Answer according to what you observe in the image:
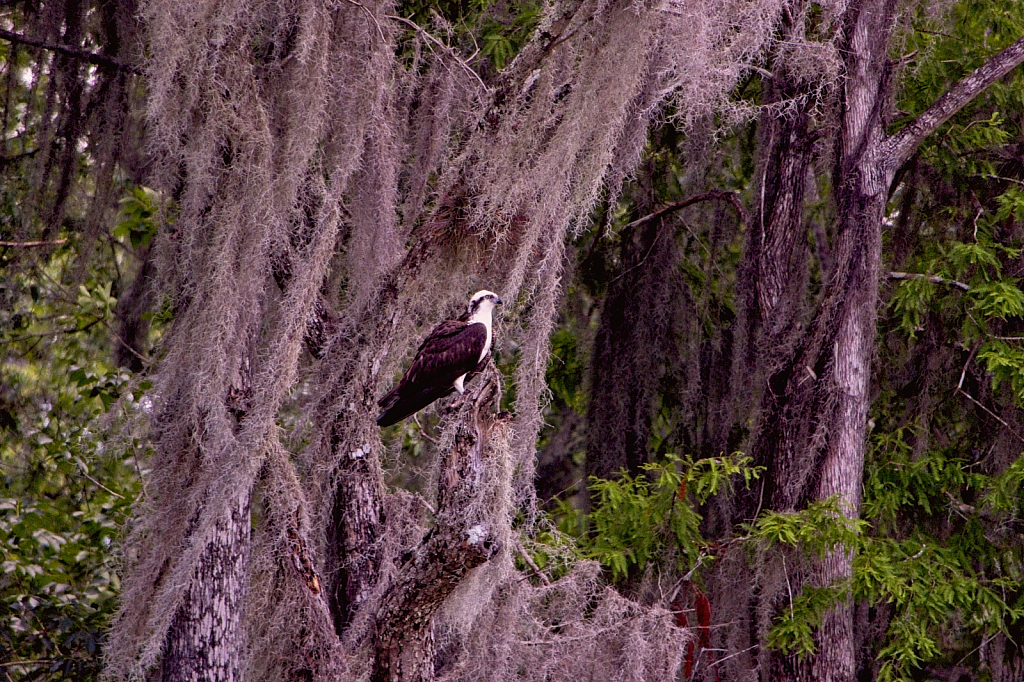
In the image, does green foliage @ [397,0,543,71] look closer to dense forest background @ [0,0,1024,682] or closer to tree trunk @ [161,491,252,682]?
dense forest background @ [0,0,1024,682]

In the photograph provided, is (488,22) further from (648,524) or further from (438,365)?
(648,524)

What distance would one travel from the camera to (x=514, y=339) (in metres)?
5.44

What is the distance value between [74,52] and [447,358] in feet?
8.52

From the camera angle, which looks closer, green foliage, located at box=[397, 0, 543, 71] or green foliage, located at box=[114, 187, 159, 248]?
green foliage, located at box=[114, 187, 159, 248]

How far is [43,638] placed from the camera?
6469mm

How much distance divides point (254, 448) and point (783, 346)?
3229mm

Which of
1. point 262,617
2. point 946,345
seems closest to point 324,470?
point 262,617

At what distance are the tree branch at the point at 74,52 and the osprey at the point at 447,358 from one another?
2157mm

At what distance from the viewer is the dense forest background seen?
455 cm

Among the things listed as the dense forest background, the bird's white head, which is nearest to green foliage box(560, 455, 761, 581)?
the dense forest background

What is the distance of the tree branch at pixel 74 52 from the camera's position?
18.8ft

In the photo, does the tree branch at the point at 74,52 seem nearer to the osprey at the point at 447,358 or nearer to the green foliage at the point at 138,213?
the green foliage at the point at 138,213

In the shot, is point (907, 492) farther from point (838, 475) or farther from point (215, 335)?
point (215, 335)

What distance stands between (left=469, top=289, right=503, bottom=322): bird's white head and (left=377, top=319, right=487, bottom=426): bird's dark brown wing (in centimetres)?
7
